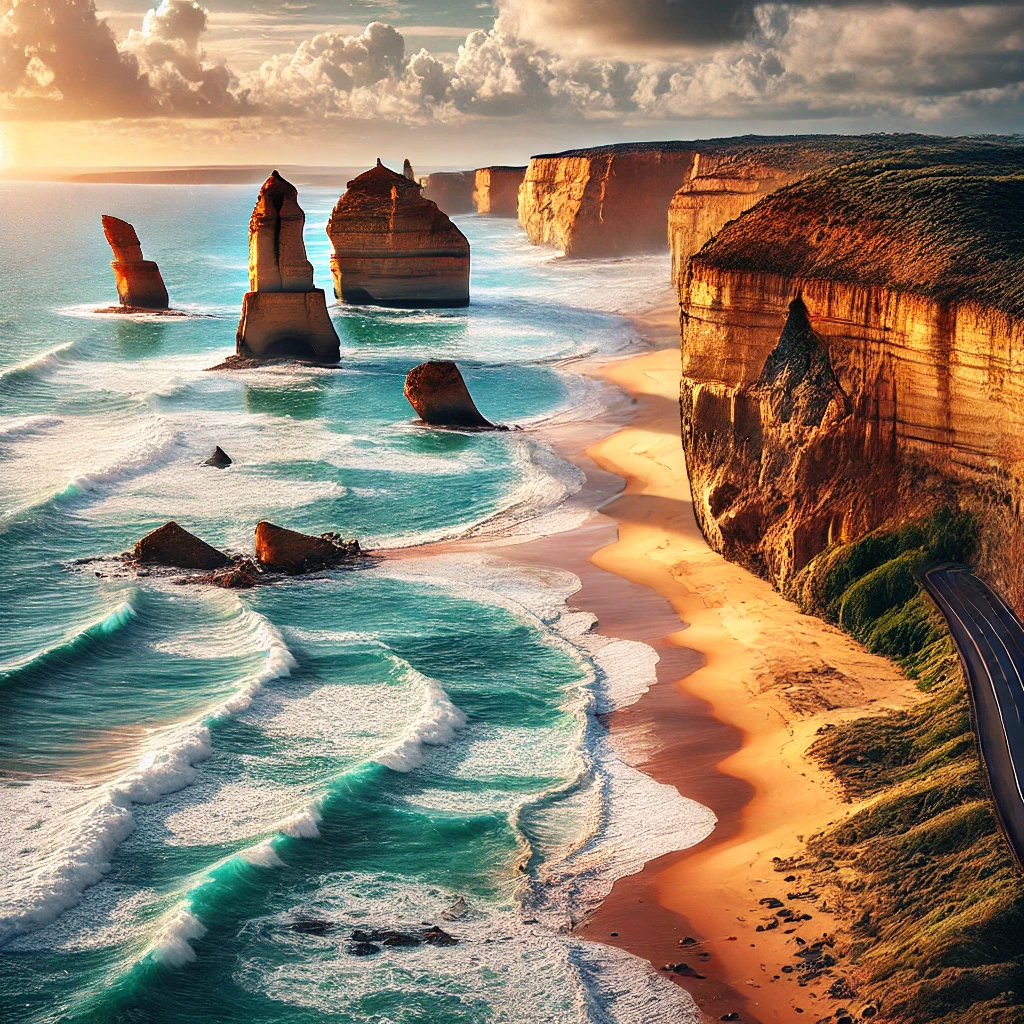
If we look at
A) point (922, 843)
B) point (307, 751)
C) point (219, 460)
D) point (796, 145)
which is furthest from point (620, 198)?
point (922, 843)

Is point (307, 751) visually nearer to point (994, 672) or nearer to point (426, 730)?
point (426, 730)

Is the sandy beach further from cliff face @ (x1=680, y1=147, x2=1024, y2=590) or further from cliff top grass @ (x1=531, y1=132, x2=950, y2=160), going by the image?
cliff top grass @ (x1=531, y1=132, x2=950, y2=160)

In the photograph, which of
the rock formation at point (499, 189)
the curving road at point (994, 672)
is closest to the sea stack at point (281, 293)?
the curving road at point (994, 672)

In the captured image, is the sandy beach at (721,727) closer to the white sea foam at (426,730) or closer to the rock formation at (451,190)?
the white sea foam at (426,730)

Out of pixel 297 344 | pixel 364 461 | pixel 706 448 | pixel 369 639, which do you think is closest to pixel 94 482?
pixel 364 461

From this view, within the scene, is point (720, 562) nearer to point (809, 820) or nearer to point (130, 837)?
point (809, 820)

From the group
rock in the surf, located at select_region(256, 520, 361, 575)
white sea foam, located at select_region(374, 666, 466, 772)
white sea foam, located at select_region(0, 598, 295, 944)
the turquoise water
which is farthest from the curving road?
rock in the surf, located at select_region(256, 520, 361, 575)
